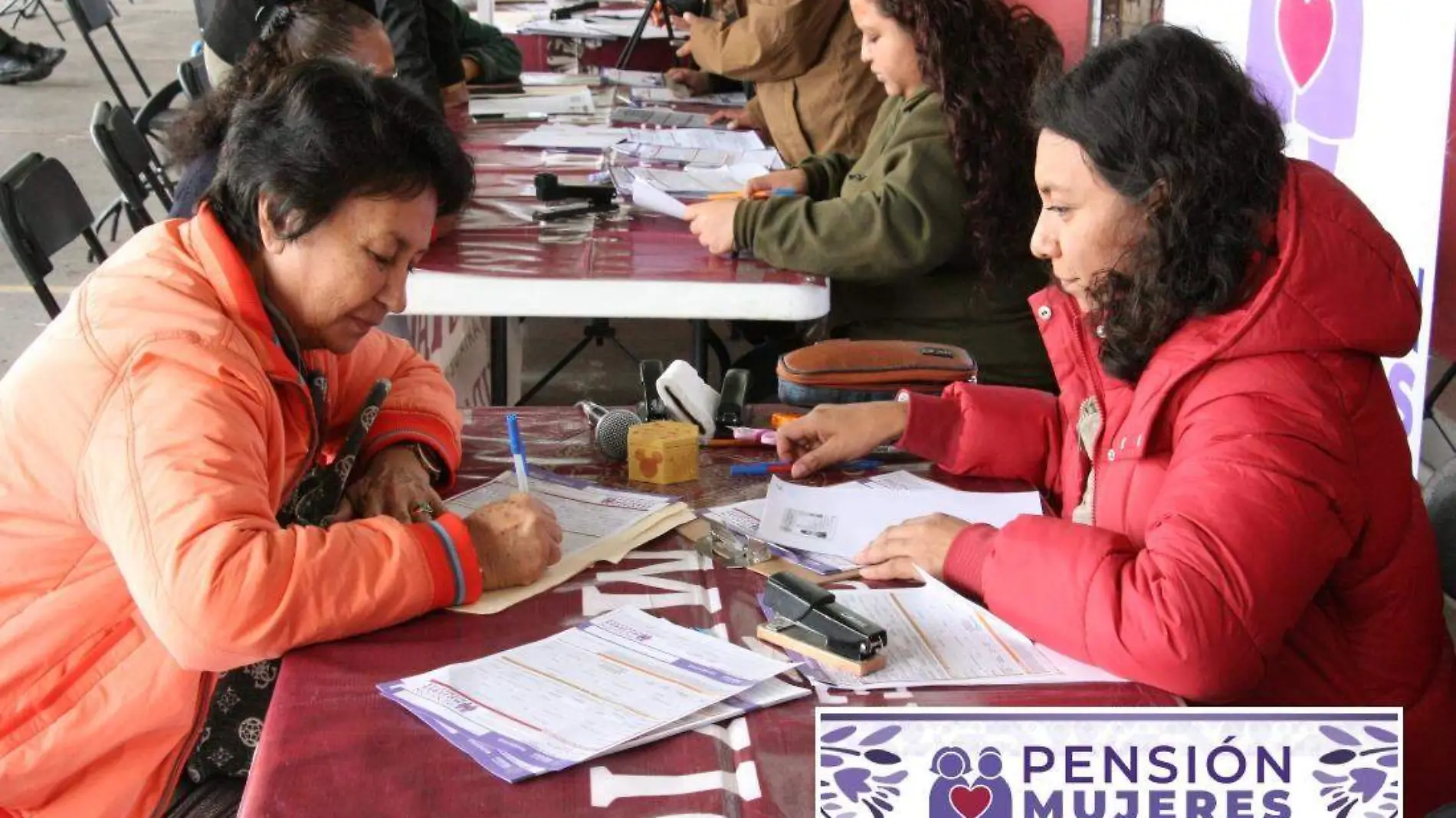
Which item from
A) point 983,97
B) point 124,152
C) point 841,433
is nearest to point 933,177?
point 983,97

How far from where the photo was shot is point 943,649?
1.46 m

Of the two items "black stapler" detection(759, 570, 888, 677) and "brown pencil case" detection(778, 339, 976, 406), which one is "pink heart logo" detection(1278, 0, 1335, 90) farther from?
"black stapler" detection(759, 570, 888, 677)

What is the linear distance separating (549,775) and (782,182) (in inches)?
94.7

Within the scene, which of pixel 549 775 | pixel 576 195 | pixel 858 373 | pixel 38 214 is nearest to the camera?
pixel 549 775

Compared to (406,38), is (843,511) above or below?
below

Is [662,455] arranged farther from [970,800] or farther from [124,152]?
[124,152]

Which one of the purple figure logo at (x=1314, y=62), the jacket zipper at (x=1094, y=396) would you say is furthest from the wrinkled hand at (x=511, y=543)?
the purple figure logo at (x=1314, y=62)

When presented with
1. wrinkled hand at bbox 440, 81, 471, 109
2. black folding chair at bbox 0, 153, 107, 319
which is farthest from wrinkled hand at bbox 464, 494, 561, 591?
wrinkled hand at bbox 440, 81, 471, 109

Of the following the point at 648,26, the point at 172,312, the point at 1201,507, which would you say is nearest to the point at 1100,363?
the point at 1201,507

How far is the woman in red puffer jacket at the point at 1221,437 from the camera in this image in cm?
139

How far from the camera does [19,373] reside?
157 cm

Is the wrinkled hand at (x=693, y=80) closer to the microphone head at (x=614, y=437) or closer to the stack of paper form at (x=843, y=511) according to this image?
the microphone head at (x=614, y=437)

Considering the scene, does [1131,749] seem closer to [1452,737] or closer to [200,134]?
[1452,737]

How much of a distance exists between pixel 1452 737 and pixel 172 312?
144 centimetres
